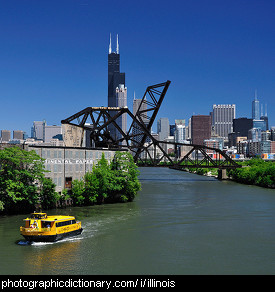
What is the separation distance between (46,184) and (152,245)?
18.7m

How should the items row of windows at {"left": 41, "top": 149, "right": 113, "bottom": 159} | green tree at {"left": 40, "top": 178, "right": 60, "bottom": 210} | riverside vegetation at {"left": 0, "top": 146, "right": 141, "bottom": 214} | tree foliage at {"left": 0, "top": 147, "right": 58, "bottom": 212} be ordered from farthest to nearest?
row of windows at {"left": 41, "top": 149, "right": 113, "bottom": 159}, green tree at {"left": 40, "top": 178, "right": 60, "bottom": 210}, riverside vegetation at {"left": 0, "top": 146, "right": 141, "bottom": 214}, tree foliage at {"left": 0, "top": 147, "right": 58, "bottom": 212}

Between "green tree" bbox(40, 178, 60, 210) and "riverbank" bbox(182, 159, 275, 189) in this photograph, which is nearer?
"green tree" bbox(40, 178, 60, 210)

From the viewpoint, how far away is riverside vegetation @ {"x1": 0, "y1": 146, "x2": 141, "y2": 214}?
130 feet

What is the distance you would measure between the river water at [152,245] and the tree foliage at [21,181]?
216cm

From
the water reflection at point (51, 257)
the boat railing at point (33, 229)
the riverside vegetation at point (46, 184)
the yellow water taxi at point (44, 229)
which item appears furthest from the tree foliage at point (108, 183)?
the water reflection at point (51, 257)

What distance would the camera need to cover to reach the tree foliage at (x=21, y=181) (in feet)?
129

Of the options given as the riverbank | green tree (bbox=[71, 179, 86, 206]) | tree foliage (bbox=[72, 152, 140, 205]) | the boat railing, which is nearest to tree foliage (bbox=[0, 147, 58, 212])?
green tree (bbox=[71, 179, 86, 206])

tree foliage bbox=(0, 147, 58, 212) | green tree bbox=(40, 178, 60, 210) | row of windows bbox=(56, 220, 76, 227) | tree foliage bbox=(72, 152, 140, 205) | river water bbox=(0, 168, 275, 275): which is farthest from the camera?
tree foliage bbox=(72, 152, 140, 205)

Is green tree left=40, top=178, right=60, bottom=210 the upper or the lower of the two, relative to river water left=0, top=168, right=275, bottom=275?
upper

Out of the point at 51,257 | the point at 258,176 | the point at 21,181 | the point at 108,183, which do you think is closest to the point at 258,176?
the point at 258,176

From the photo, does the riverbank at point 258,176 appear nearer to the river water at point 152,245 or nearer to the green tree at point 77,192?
the river water at point 152,245

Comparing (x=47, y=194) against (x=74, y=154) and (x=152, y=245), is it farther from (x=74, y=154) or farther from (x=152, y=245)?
(x=152, y=245)

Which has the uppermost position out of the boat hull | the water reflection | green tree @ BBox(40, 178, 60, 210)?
green tree @ BBox(40, 178, 60, 210)

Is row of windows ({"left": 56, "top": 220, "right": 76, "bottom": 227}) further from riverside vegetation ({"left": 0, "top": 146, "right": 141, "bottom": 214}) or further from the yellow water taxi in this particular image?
riverside vegetation ({"left": 0, "top": 146, "right": 141, "bottom": 214})
